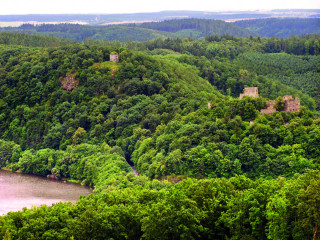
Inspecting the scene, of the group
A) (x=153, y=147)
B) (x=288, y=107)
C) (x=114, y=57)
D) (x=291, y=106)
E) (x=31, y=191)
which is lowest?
(x=31, y=191)

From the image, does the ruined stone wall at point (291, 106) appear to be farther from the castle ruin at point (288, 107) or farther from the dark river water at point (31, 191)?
the dark river water at point (31, 191)

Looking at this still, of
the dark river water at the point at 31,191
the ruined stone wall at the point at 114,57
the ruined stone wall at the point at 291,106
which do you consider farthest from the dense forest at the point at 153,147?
the dark river water at the point at 31,191

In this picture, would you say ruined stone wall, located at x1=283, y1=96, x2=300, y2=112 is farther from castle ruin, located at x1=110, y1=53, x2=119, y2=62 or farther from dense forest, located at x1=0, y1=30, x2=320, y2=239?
castle ruin, located at x1=110, y1=53, x2=119, y2=62

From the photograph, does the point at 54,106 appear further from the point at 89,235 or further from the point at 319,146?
the point at 89,235

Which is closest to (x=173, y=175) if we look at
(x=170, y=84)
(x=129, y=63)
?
(x=170, y=84)

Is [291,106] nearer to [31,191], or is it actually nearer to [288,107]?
[288,107]

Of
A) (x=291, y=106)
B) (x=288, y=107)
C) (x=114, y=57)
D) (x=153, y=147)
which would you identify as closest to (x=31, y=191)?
(x=153, y=147)
